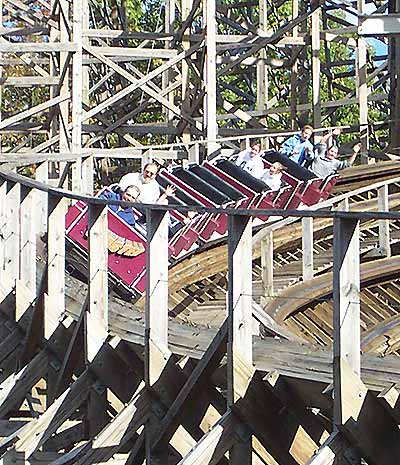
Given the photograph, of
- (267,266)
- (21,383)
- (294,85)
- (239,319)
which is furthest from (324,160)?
(239,319)

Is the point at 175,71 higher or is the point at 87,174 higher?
the point at 175,71

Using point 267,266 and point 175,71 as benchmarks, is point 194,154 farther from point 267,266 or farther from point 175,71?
point 175,71

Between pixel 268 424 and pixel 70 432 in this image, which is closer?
pixel 268 424

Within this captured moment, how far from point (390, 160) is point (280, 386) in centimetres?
1165

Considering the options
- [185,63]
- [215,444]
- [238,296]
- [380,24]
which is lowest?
[215,444]

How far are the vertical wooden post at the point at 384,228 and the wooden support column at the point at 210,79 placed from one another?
3.83 m

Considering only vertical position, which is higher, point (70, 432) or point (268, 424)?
point (268, 424)

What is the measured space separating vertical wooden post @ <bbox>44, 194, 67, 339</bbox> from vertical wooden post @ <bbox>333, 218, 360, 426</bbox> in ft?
10.8

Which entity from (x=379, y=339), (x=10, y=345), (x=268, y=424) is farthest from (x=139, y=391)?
(x=379, y=339)

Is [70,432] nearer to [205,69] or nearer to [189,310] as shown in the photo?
[189,310]

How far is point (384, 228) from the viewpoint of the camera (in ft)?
41.8

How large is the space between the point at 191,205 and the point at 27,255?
Answer: 1996mm

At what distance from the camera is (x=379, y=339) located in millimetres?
9828

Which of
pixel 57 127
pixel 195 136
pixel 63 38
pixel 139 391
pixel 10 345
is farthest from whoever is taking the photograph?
pixel 195 136
